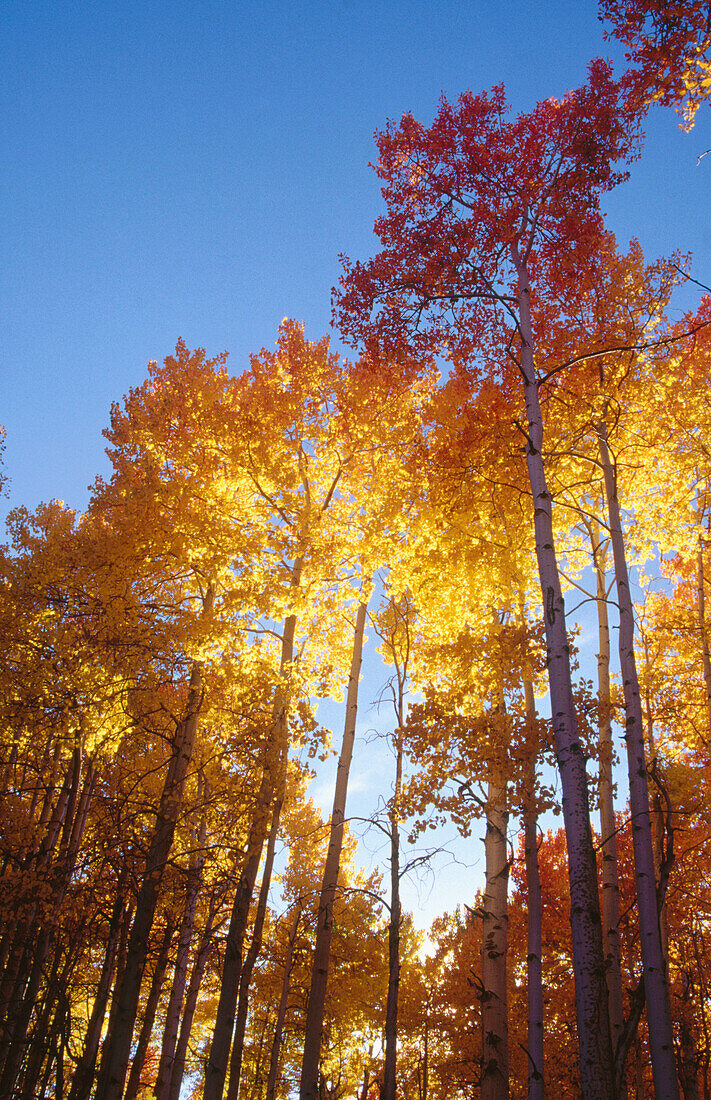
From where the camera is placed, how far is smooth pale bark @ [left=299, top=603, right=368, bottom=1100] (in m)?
6.75

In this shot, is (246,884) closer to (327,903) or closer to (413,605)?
(327,903)

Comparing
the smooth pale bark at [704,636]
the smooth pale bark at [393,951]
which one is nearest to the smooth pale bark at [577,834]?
the smooth pale bark at [393,951]

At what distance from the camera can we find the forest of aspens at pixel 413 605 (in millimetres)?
6246

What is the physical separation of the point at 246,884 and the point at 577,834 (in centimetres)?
461

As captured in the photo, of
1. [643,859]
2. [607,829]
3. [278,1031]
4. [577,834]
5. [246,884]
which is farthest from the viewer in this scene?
[278,1031]

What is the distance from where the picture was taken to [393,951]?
747 cm

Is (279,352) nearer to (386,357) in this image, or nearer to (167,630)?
(386,357)

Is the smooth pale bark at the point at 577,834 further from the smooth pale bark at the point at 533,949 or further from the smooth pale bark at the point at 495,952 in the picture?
the smooth pale bark at the point at 495,952

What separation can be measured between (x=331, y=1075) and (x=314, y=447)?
18137mm

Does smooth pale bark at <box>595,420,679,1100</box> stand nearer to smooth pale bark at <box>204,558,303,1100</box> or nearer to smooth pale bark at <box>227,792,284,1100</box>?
smooth pale bark at <box>204,558,303,1100</box>

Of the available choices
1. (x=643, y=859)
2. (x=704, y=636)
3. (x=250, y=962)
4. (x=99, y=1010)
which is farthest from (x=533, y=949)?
(x=99, y=1010)

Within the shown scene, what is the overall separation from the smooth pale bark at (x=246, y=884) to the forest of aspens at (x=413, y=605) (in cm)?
4

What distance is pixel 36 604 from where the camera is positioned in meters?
8.52

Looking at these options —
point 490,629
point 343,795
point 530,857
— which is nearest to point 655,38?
point 490,629
